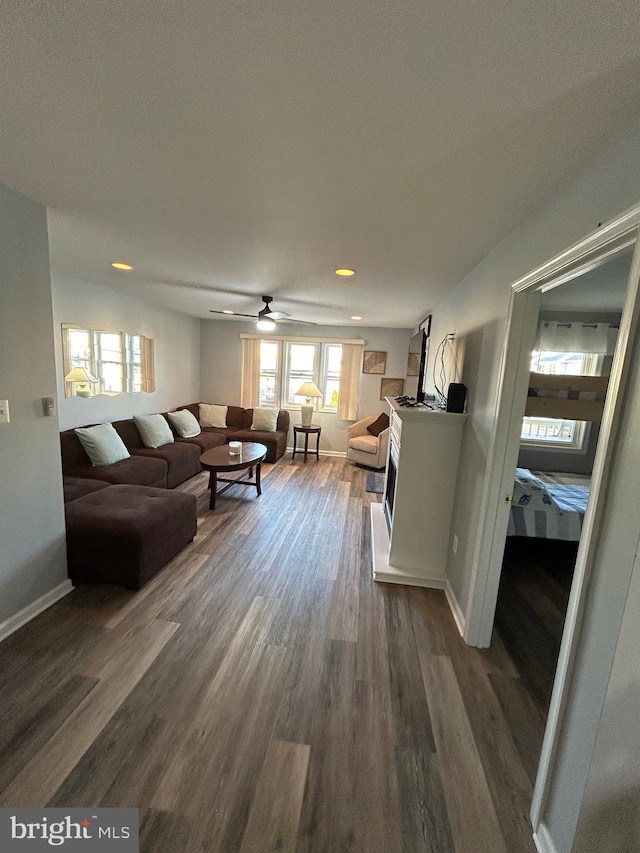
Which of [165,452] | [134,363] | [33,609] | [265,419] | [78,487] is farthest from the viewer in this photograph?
[265,419]

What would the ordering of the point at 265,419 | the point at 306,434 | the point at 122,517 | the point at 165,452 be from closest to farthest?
1. the point at 122,517
2. the point at 165,452
3. the point at 265,419
4. the point at 306,434

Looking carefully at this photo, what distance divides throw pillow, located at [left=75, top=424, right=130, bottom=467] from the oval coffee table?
0.93 metres

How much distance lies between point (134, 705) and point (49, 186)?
8.09 feet

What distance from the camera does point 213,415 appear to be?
6.09 meters

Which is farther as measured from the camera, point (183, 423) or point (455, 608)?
point (183, 423)

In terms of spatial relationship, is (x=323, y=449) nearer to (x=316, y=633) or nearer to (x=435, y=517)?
(x=435, y=517)

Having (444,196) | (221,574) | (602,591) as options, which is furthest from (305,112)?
(221,574)

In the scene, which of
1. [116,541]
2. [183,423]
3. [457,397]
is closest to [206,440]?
[183,423]

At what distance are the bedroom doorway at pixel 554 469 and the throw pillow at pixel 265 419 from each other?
3.76m

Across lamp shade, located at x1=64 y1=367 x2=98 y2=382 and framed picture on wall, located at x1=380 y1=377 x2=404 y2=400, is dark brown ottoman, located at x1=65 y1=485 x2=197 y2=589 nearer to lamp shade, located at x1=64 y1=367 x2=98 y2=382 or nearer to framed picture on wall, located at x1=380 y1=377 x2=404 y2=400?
lamp shade, located at x1=64 y1=367 x2=98 y2=382

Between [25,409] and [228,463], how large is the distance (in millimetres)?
2138

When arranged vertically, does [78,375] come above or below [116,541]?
above

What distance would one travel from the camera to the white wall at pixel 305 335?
614cm

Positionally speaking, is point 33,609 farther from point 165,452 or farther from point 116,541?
point 165,452
